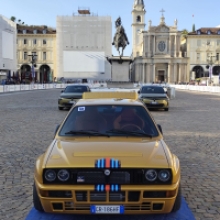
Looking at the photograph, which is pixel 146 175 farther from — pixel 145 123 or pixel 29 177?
pixel 29 177

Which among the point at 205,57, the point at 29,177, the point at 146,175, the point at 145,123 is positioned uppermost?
the point at 205,57

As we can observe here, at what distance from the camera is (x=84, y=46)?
3250 inches

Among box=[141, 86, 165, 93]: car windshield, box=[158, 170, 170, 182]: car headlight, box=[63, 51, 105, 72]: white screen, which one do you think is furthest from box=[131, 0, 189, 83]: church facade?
box=[158, 170, 170, 182]: car headlight

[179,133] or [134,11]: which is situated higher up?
[134,11]

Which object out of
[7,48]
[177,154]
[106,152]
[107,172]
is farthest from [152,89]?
[7,48]

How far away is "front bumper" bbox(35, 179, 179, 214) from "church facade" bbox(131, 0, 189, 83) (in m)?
96.7

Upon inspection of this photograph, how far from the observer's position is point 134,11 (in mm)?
112500

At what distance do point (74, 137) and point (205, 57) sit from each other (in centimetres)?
10618

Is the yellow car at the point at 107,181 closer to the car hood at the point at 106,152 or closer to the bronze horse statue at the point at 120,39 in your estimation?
the car hood at the point at 106,152

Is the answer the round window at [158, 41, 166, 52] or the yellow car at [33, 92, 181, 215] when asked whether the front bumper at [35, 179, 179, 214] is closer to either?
the yellow car at [33, 92, 181, 215]

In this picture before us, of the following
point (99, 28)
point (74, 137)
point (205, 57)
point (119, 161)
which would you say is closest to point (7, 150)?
point (74, 137)

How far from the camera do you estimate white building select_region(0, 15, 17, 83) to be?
7019 centimetres

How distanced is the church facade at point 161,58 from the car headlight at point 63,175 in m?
96.7

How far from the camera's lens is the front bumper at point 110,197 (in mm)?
3670
